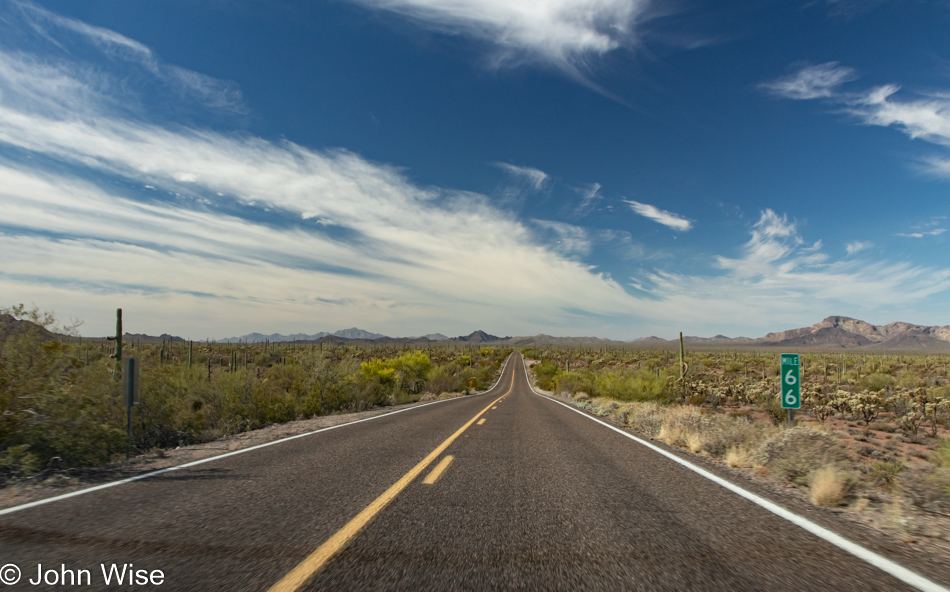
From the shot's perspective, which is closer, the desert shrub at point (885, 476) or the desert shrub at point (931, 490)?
the desert shrub at point (931, 490)

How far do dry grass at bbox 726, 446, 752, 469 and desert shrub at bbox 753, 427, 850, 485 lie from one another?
5.0 inches

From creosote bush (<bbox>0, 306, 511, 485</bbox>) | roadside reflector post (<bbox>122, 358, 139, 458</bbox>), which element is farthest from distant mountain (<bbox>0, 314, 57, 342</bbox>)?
roadside reflector post (<bbox>122, 358, 139, 458</bbox>)

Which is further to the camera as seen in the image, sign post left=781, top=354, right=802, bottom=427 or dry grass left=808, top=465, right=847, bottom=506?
sign post left=781, top=354, right=802, bottom=427

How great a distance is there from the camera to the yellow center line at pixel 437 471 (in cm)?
552

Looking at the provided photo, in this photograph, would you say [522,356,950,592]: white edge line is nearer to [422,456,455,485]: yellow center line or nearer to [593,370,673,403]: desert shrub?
[422,456,455,485]: yellow center line

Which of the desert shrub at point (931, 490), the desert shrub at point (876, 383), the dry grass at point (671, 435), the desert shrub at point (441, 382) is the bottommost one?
the desert shrub at point (441, 382)

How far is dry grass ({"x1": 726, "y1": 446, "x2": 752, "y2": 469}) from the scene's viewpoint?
7.06 meters

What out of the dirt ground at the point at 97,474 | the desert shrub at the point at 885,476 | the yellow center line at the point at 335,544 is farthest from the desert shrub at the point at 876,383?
the dirt ground at the point at 97,474

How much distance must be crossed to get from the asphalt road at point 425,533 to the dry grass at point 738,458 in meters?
1.36

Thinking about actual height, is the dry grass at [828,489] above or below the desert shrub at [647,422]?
above

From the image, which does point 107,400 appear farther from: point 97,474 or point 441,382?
point 441,382

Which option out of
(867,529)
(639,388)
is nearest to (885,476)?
(867,529)

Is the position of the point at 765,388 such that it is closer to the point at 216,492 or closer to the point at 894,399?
the point at 894,399

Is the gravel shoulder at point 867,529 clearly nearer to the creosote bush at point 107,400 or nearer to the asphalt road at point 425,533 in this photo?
the asphalt road at point 425,533
